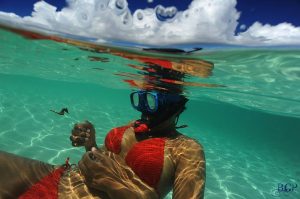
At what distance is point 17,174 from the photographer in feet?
12.7

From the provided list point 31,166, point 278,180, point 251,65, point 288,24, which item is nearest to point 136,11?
point 288,24

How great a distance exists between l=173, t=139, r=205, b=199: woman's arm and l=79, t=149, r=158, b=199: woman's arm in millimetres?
418

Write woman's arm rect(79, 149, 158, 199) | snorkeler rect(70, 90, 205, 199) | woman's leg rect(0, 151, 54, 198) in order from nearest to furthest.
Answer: snorkeler rect(70, 90, 205, 199), woman's arm rect(79, 149, 158, 199), woman's leg rect(0, 151, 54, 198)

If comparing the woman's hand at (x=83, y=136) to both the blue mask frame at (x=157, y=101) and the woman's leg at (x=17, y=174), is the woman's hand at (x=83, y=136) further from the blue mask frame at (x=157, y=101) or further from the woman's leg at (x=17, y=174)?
the blue mask frame at (x=157, y=101)

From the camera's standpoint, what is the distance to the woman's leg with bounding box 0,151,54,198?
12.0 ft

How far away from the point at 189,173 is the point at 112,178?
3.48ft

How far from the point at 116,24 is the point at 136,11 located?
1094 mm

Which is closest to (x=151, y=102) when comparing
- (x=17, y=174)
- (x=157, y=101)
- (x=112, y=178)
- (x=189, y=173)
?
(x=157, y=101)

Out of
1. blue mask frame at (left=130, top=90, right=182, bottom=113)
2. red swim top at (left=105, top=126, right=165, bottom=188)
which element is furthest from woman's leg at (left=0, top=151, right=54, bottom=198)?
blue mask frame at (left=130, top=90, right=182, bottom=113)

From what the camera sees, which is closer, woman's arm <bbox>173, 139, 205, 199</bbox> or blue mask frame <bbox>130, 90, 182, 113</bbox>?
woman's arm <bbox>173, 139, 205, 199</bbox>

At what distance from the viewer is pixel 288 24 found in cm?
589

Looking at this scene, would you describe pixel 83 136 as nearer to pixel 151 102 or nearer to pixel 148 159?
pixel 151 102

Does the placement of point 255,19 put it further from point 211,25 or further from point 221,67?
point 221,67

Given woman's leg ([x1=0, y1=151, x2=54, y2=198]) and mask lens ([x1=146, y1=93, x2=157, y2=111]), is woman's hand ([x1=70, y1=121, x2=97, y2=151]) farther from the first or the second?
mask lens ([x1=146, y1=93, x2=157, y2=111])
